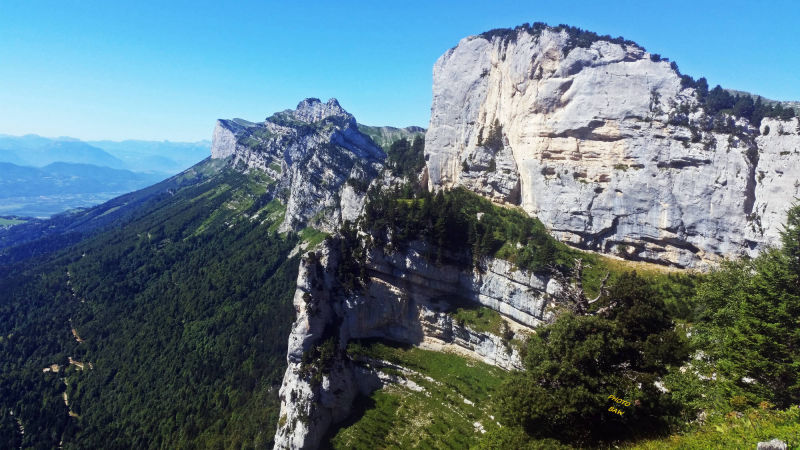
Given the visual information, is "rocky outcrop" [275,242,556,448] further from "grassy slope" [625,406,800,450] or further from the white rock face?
"grassy slope" [625,406,800,450]

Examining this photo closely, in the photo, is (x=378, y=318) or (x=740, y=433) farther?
(x=378, y=318)

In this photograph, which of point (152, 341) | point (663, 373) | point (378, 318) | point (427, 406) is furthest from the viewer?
point (152, 341)

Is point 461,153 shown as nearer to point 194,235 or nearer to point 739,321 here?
point 739,321

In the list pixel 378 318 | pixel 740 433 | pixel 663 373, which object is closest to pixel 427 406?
pixel 378 318

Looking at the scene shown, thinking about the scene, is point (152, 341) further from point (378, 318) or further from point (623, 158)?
point (623, 158)

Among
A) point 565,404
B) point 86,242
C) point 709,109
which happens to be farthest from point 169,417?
point 86,242

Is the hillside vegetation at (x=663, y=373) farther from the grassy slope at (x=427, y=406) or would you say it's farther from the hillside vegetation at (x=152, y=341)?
the hillside vegetation at (x=152, y=341)

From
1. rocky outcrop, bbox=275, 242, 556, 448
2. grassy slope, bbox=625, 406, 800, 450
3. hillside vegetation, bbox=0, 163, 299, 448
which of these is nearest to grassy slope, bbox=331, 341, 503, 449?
rocky outcrop, bbox=275, 242, 556, 448
